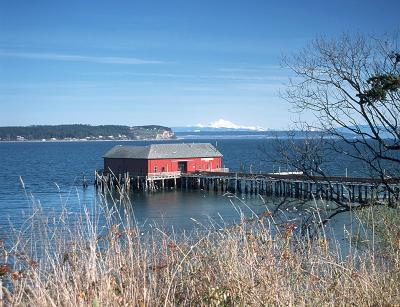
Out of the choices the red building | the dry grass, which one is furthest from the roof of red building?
the dry grass

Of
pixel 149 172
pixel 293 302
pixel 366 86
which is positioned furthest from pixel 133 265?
pixel 149 172

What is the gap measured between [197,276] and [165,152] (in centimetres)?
5986

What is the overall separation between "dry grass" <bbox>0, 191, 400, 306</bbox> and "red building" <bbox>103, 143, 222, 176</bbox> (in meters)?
57.2

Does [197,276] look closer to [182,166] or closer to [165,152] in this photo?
[165,152]

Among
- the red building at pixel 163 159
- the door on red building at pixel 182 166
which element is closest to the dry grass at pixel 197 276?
the red building at pixel 163 159

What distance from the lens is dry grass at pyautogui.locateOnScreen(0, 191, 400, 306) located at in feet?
15.7

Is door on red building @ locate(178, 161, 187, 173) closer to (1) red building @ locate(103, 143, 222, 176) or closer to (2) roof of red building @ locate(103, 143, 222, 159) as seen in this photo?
(1) red building @ locate(103, 143, 222, 176)

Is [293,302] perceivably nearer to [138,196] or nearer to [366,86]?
[366,86]

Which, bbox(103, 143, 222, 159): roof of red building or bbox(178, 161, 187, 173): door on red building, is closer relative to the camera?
bbox(103, 143, 222, 159): roof of red building

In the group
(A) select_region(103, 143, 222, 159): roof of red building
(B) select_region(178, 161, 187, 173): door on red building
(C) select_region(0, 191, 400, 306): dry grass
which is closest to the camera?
(C) select_region(0, 191, 400, 306): dry grass

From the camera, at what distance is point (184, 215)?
4019 cm

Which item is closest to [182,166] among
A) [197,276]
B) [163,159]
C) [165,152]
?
[165,152]

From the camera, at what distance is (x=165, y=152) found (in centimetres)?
6519

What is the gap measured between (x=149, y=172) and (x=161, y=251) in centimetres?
5703
